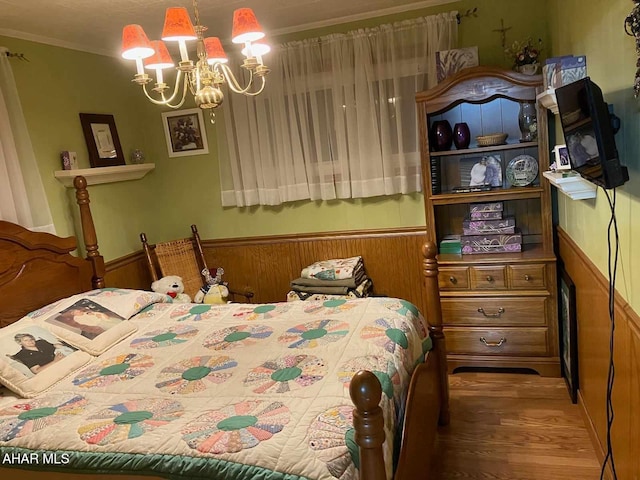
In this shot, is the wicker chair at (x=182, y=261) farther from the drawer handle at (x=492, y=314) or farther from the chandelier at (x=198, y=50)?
the chandelier at (x=198, y=50)

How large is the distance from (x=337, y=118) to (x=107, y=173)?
1.66 meters

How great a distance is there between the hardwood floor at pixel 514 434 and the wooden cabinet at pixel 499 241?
0.20 m

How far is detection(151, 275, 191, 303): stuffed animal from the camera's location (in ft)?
12.0

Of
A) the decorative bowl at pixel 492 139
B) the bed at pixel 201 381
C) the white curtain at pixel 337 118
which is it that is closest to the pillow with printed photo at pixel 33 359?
the bed at pixel 201 381

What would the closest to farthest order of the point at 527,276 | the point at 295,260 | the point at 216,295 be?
the point at 527,276
the point at 216,295
the point at 295,260

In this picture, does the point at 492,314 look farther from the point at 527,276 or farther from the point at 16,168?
the point at 16,168

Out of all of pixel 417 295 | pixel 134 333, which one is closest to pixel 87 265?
pixel 134 333

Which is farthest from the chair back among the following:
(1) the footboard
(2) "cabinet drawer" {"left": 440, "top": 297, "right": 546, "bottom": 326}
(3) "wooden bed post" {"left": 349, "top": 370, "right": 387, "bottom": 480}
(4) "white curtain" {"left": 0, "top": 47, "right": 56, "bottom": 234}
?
(3) "wooden bed post" {"left": 349, "top": 370, "right": 387, "bottom": 480}

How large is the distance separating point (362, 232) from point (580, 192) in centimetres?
191

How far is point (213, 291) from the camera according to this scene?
3.75 m

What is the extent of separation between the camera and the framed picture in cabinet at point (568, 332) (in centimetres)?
269

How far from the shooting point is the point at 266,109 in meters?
3.80

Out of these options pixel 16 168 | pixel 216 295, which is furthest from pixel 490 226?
pixel 16 168

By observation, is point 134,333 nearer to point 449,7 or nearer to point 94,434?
point 94,434
